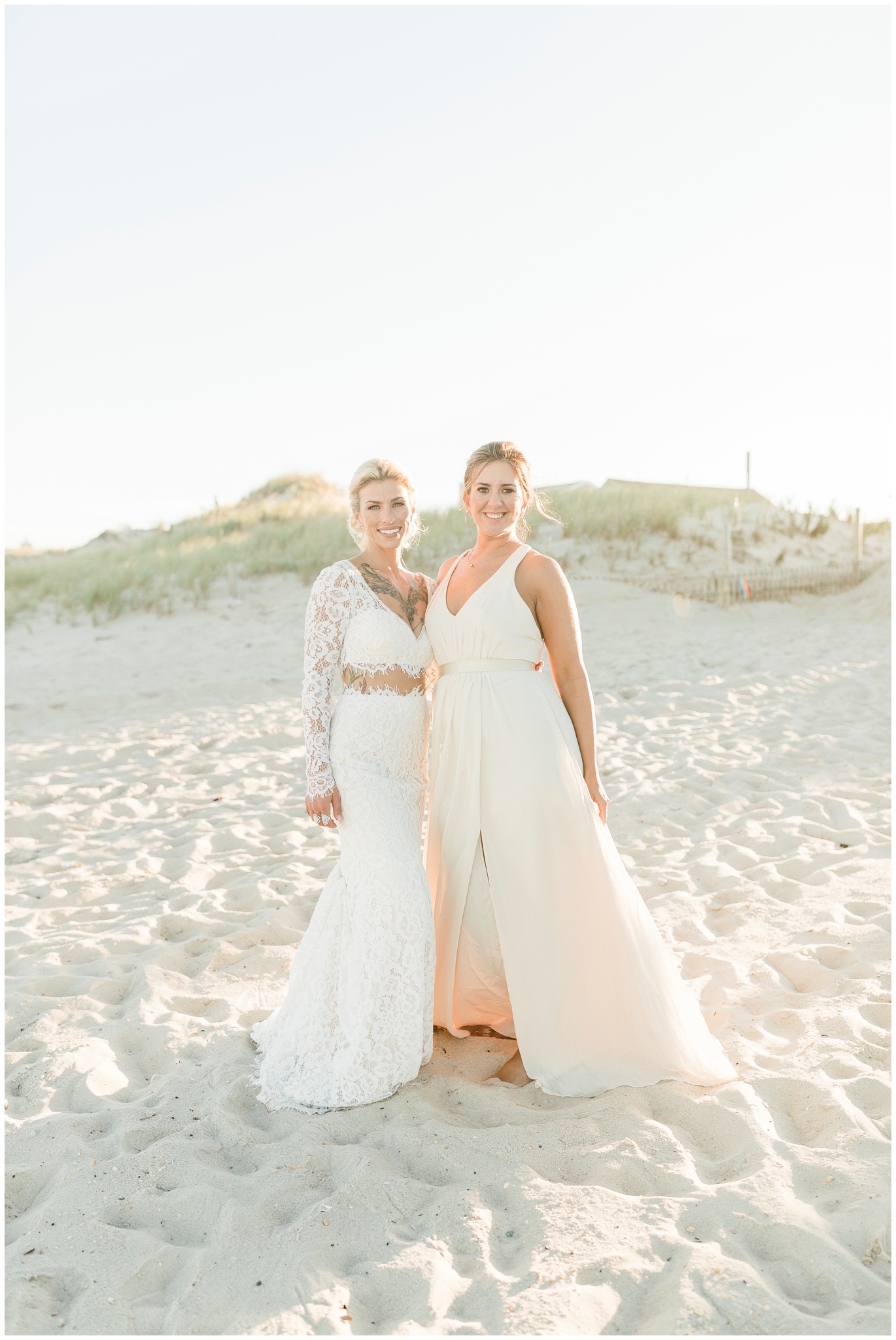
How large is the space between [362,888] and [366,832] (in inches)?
7.9

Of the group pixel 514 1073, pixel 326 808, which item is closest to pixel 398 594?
pixel 326 808

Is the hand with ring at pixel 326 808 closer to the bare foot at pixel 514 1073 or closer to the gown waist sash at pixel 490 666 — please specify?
the gown waist sash at pixel 490 666

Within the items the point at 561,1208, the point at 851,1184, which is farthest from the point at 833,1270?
the point at 561,1208

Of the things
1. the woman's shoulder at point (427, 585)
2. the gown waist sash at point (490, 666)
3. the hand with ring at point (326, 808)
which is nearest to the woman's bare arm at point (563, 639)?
the gown waist sash at point (490, 666)

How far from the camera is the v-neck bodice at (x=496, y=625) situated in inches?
127

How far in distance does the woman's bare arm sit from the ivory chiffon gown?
39 millimetres

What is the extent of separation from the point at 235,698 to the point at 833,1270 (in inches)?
361

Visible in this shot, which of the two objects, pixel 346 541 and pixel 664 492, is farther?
pixel 664 492

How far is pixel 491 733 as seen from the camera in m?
3.24

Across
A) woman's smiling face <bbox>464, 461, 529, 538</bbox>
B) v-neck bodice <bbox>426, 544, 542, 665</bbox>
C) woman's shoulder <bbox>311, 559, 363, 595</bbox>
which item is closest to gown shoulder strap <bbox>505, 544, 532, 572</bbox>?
v-neck bodice <bbox>426, 544, 542, 665</bbox>

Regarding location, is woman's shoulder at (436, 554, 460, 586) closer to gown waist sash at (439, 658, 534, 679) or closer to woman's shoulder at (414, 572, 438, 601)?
woman's shoulder at (414, 572, 438, 601)

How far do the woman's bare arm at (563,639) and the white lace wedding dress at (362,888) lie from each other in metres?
0.48

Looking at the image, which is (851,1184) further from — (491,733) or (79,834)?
(79,834)

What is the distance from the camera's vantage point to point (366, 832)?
323cm
